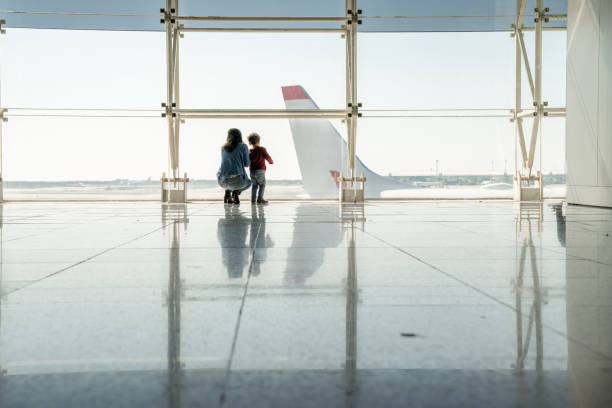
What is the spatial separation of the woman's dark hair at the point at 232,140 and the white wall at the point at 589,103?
17.6 feet

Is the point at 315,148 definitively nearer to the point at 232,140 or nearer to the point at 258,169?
the point at 258,169

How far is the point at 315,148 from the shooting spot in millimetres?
14734

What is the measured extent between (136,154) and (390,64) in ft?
→ 23.9

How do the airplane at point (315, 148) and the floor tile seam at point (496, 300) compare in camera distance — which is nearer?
the floor tile seam at point (496, 300)

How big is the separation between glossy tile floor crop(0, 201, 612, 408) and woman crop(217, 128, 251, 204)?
634 cm

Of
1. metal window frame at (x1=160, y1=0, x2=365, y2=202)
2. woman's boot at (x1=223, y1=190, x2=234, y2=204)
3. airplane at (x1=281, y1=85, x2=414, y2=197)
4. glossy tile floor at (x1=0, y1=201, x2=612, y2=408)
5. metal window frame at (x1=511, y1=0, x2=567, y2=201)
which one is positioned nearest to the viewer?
glossy tile floor at (x1=0, y1=201, x2=612, y2=408)

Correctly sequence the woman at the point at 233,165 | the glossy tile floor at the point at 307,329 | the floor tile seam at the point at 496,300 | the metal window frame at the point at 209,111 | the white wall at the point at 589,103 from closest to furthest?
the glossy tile floor at the point at 307,329, the floor tile seam at the point at 496,300, the white wall at the point at 589,103, the woman at the point at 233,165, the metal window frame at the point at 209,111

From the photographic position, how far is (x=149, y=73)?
13648 mm

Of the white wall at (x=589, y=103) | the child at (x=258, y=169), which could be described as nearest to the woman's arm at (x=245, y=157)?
the child at (x=258, y=169)

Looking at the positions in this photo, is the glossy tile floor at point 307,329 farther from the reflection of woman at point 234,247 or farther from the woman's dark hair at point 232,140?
the woman's dark hair at point 232,140

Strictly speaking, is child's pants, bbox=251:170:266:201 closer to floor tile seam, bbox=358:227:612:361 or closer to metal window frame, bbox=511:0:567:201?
metal window frame, bbox=511:0:567:201

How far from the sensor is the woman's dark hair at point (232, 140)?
30.3 feet

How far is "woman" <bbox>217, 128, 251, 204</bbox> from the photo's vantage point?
9180 mm

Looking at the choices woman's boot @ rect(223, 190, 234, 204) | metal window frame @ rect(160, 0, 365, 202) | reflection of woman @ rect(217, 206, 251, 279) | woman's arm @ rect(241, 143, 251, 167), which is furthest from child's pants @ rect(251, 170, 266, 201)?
reflection of woman @ rect(217, 206, 251, 279)
